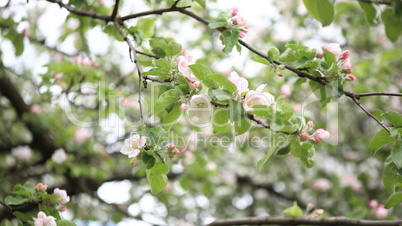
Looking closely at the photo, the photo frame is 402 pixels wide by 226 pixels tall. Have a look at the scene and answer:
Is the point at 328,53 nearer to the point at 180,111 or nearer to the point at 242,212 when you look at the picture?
the point at 180,111

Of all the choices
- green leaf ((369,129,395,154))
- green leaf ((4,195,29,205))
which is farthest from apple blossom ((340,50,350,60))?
green leaf ((4,195,29,205))

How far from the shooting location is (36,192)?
1424 millimetres

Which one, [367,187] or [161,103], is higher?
[161,103]

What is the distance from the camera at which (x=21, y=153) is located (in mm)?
3383

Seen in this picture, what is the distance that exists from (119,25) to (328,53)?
0.87 meters

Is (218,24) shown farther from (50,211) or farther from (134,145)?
(50,211)

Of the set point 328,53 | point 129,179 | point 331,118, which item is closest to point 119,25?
point 328,53

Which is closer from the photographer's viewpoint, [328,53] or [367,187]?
[328,53]

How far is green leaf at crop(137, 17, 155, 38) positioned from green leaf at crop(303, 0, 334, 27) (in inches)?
34.5

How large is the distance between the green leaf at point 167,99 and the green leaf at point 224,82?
0.12 meters

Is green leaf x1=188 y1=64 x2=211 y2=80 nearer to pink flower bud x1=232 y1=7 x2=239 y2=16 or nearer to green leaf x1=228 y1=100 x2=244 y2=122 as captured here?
green leaf x1=228 y1=100 x2=244 y2=122

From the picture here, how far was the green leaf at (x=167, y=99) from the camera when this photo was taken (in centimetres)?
117

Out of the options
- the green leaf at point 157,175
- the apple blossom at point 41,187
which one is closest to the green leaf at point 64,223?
the apple blossom at point 41,187

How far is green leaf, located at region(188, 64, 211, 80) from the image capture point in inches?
46.0
